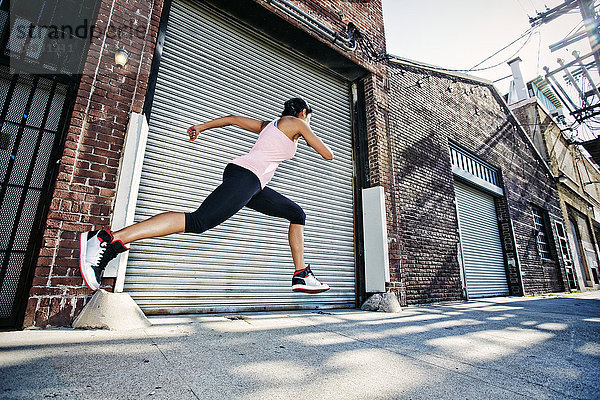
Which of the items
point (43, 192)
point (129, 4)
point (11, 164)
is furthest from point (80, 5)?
point (43, 192)

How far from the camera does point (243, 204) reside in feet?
7.00

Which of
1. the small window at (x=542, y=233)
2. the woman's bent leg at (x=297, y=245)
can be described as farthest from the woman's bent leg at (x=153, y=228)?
the small window at (x=542, y=233)

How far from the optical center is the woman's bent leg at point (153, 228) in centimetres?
193

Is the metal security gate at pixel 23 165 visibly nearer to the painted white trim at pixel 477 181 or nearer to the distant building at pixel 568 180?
the painted white trim at pixel 477 181

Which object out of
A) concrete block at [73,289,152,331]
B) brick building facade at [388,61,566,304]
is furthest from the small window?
concrete block at [73,289,152,331]

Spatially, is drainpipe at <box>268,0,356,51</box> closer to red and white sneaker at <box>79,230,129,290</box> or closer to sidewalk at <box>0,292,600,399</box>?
red and white sneaker at <box>79,230,129,290</box>

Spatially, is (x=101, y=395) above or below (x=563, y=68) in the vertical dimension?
below

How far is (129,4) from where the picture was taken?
328 cm

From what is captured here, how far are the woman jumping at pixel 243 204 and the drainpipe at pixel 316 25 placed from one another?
114 inches

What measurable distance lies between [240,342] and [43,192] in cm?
268

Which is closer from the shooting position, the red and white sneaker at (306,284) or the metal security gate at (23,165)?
the red and white sneaker at (306,284)

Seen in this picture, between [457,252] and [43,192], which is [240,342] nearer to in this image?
[43,192]

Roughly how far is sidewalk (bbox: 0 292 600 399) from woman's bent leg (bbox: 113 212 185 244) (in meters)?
0.67

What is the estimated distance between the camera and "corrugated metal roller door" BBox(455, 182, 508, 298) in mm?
7070
